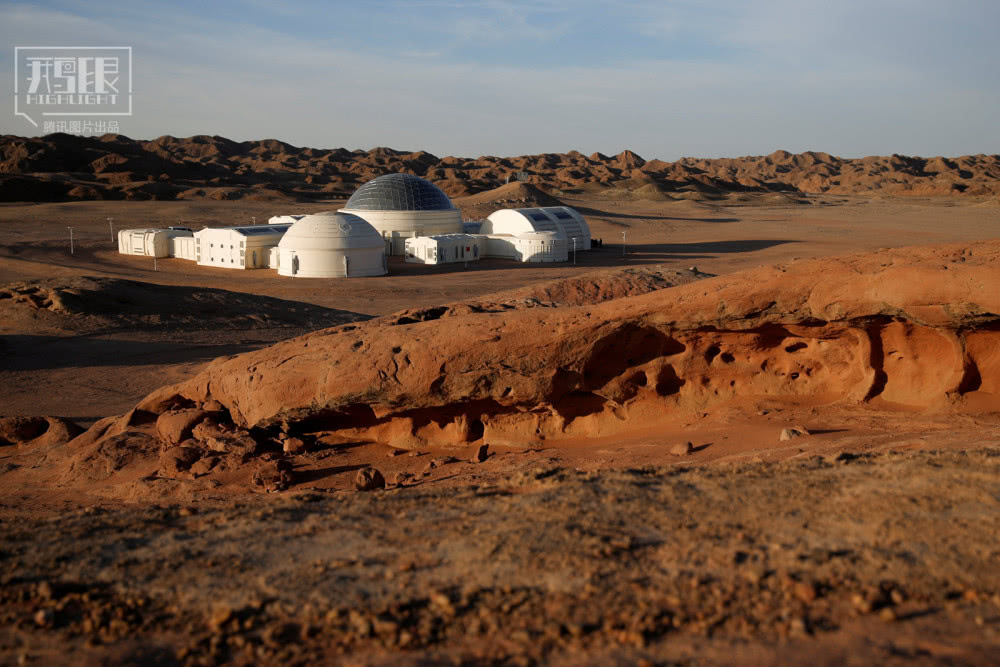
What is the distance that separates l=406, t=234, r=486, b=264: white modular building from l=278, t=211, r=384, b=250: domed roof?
389 centimetres

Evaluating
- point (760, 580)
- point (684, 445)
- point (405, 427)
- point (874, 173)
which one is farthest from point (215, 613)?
point (874, 173)

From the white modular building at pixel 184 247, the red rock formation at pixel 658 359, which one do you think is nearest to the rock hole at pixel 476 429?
the red rock formation at pixel 658 359

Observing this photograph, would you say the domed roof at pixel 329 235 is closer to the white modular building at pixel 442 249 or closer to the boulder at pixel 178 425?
the white modular building at pixel 442 249

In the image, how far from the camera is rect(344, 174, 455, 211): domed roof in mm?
51969

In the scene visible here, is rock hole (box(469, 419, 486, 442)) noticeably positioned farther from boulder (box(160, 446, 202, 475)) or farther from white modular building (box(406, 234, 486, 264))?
white modular building (box(406, 234, 486, 264))

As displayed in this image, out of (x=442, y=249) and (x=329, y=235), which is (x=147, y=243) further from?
(x=442, y=249)

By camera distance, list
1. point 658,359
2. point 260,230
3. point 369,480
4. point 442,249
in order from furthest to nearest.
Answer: point 442,249 < point 260,230 < point 658,359 < point 369,480

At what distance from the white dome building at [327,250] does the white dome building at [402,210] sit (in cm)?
651

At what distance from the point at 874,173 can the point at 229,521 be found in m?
156

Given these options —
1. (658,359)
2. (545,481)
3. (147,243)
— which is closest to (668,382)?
(658,359)

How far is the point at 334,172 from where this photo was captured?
4596 inches

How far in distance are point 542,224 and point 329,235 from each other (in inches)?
537

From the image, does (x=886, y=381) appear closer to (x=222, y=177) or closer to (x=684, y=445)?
(x=684, y=445)

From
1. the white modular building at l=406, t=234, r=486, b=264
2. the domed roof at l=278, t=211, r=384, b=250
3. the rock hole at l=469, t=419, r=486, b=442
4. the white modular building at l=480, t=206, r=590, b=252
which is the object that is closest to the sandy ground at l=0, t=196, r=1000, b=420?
the white modular building at l=406, t=234, r=486, b=264
